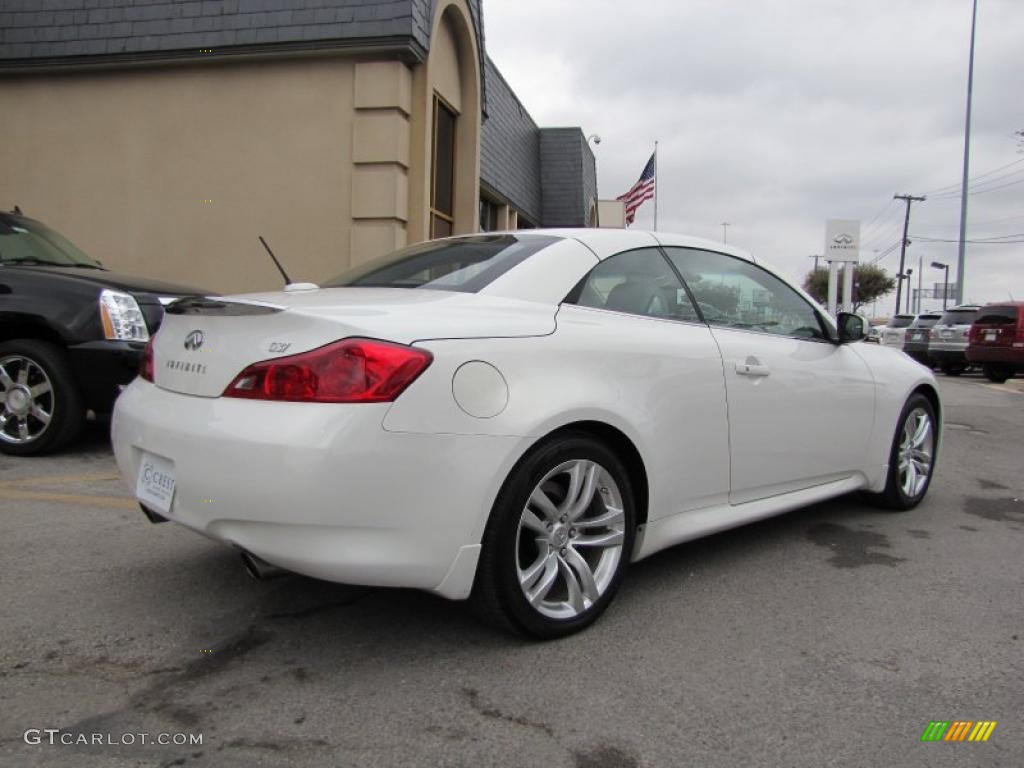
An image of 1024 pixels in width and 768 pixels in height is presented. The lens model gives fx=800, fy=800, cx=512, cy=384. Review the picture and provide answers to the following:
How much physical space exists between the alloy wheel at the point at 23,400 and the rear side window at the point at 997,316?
16216 mm

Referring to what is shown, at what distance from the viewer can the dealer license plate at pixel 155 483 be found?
2584 millimetres

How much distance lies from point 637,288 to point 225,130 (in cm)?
799

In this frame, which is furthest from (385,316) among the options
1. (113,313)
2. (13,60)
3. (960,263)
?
(960,263)

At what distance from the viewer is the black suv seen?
5.14 meters

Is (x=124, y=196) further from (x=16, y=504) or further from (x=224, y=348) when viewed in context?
(x=224, y=348)

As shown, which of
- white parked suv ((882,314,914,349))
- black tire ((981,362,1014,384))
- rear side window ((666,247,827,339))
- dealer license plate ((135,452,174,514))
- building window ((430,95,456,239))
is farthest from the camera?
white parked suv ((882,314,914,349))

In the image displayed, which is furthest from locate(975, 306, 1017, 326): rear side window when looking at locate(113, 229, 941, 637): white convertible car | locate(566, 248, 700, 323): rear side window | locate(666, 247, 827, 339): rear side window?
locate(566, 248, 700, 323): rear side window

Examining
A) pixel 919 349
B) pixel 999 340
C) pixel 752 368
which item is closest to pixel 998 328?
pixel 999 340

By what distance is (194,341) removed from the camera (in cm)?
272

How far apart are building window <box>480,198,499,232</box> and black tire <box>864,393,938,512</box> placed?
11.2m

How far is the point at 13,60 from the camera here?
9906 millimetres

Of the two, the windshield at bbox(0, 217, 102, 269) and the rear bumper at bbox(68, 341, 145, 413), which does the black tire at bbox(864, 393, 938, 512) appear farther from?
the windshield at bbox(0, 217, 102, 269)

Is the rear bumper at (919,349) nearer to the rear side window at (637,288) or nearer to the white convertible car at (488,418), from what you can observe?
the white convertible car at (488,418)

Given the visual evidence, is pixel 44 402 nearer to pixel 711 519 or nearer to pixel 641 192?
pixel 711 519
